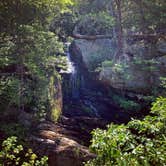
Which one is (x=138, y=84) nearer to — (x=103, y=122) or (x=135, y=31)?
(x=103, y=122)

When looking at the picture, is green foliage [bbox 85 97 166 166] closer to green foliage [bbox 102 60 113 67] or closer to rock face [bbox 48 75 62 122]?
rock face [bbox 48 75 62 122]

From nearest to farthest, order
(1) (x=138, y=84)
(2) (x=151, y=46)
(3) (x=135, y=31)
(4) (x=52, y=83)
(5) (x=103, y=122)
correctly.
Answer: (4) (x=52, y=83), (5) (x=103, y=122), (1) (x=138, y=84), (2) (x=151, y=46), (3) (x=135, y=31)

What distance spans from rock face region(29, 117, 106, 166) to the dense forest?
34 millimetres

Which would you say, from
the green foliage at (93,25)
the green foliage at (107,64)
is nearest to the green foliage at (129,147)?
the green foliage at (107,64)

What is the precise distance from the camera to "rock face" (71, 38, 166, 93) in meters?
14.8

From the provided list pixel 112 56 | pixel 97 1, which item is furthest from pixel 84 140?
pixel 97 1

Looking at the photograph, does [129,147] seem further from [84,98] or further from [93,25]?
[93,25]

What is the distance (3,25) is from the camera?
→ 1117cm

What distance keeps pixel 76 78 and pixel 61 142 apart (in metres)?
6.54

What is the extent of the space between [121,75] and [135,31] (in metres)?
4.87

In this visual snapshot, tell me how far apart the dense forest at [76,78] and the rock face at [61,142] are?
0.11 ft

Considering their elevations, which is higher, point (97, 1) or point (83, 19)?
point (97, 1)

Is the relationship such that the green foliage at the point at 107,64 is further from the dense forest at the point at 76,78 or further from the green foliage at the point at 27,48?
the green foliage at the point at 27,48

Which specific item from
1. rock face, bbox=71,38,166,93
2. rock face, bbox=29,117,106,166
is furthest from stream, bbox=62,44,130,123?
rock face, bbox=29,117,106,166
